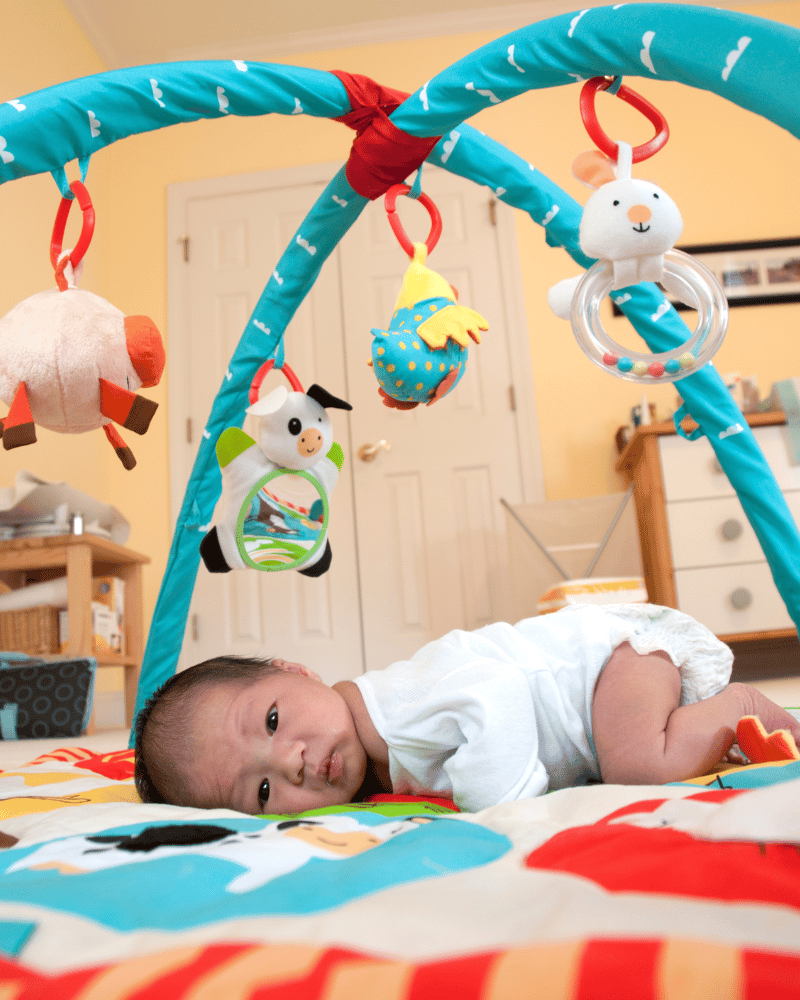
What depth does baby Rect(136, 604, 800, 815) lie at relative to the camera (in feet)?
2.39

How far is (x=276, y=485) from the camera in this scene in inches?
41.8

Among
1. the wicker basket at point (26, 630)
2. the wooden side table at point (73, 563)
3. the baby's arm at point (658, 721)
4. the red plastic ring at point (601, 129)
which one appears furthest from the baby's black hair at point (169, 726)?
the wicker basket at point (26, 630)

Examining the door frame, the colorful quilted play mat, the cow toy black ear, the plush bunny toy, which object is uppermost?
the door frame

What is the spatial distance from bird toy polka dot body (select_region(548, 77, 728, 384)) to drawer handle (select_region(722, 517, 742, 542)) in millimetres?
1932

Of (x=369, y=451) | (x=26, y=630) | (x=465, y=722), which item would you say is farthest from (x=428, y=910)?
(x=369, y=451)

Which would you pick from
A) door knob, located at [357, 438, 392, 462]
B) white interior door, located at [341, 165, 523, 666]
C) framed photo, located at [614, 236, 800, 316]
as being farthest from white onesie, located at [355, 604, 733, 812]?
framed photo, located at [614, 236, 800, 316]

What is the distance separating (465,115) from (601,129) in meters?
0.19

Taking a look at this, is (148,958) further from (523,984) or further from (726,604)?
(726,604)

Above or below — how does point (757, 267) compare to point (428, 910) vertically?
above

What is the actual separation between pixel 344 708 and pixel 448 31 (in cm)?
329

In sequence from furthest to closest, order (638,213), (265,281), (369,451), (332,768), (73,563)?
(265,281) → (369,451) → (73,563) → (332,768) → (638,213)

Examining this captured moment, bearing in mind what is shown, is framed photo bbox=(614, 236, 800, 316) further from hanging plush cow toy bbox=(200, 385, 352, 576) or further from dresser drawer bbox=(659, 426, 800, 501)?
hanging plush cow toy bbox=(200, 385, 352, 576)

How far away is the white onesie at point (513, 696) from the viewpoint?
715 mm

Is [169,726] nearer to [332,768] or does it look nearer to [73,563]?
[332,768]
